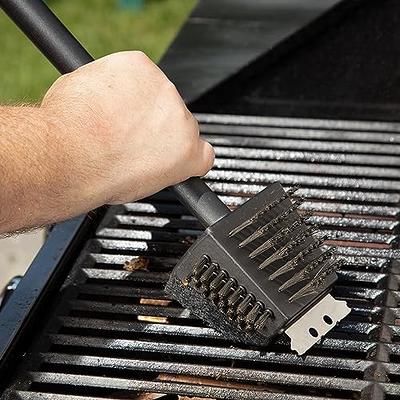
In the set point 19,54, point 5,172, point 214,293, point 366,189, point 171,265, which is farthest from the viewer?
point 19,54

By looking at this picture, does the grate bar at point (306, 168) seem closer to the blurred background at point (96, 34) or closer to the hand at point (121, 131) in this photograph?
the hand at point (121, 131)

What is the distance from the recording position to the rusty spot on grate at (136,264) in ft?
6.03

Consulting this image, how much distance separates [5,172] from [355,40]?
4.31 feet

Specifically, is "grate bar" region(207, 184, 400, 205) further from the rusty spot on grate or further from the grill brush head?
the grill brush head

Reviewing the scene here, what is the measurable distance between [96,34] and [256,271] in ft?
11.2

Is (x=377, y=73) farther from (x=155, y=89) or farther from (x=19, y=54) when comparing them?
(x=19, y=54)

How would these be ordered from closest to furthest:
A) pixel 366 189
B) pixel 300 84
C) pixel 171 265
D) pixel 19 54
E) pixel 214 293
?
pixel 214 293 → pixel 171 265 → pixel 366 189 → pixel 300 84 → pixel 19 54

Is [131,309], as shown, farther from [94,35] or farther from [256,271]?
[94,35]

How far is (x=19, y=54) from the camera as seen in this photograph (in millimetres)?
4750

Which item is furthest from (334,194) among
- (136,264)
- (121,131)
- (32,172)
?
(32,172)

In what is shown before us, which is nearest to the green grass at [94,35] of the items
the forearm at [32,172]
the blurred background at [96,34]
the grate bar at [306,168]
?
the blurred background at [96,34]

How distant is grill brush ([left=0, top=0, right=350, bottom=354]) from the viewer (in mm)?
1530

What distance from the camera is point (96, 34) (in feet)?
15.7

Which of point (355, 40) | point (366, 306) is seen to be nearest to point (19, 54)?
point (355, 40)
